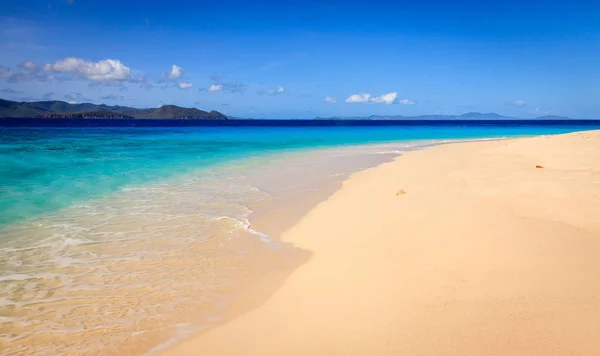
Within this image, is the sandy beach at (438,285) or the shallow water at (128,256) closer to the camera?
the sandy beach at (438,285)

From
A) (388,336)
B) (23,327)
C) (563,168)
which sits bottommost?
(23,327)

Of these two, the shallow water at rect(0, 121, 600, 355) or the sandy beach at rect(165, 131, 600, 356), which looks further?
the shallow water at rect(0, 121, 600, 355)

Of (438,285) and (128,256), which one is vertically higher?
(438,285)

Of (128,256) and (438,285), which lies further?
(128,256)

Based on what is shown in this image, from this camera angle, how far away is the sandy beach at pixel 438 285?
3.47m

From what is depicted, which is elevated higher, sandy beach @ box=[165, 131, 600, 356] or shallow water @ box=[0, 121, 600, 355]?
sandy beach @ box=[165, 131, 600, 356]

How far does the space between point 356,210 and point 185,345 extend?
216 inches

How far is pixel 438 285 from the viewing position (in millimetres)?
4512

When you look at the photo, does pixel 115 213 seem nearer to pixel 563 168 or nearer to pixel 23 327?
pixel 23 327

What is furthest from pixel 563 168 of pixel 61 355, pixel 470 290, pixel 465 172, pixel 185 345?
pixel 61 355

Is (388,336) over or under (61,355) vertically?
over

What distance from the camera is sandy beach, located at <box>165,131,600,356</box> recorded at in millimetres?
3475

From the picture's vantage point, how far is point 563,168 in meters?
12.4

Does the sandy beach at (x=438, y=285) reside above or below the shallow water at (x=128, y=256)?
above
